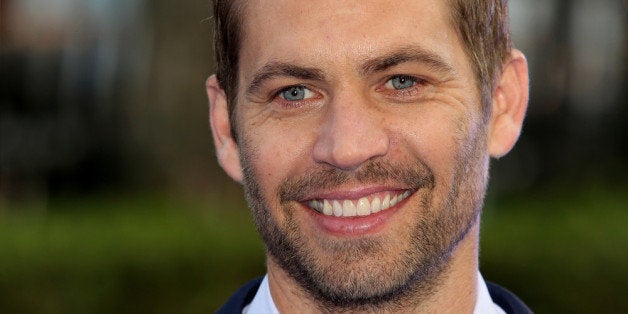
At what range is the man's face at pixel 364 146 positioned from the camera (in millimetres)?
3711

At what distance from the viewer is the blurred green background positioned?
8.48m

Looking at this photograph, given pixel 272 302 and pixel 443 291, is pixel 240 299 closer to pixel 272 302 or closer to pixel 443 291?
pixel 272 302

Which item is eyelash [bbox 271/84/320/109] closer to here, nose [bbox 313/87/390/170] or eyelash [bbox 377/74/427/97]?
nose [bbox 313/87/390/170]

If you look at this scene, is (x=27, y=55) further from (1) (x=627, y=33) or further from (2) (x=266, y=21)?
(2) (x=266, y=21)

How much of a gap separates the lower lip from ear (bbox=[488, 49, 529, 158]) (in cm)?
53

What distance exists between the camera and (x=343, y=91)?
3713 mm

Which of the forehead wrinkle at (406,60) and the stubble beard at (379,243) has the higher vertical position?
the forehead wrinkle at (406,60)

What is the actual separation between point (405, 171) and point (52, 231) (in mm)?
5850

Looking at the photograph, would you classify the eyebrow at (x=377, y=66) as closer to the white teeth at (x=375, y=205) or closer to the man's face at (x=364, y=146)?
the man's face at (x=364, y=146)

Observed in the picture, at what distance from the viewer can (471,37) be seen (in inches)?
157

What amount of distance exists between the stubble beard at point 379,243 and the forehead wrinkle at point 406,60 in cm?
27

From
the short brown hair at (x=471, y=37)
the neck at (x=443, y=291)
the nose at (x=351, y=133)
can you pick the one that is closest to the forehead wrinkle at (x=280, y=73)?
the nose at (x=351, y=133)

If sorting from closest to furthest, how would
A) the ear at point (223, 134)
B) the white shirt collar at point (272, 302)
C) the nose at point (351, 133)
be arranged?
the nose at point (351, 133) < the white shirt collar at point (272, 302) < the ear at point (223, 134)

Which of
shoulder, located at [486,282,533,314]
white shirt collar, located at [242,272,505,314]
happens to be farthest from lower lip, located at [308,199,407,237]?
shoulder, located at [486,282,533,314]
